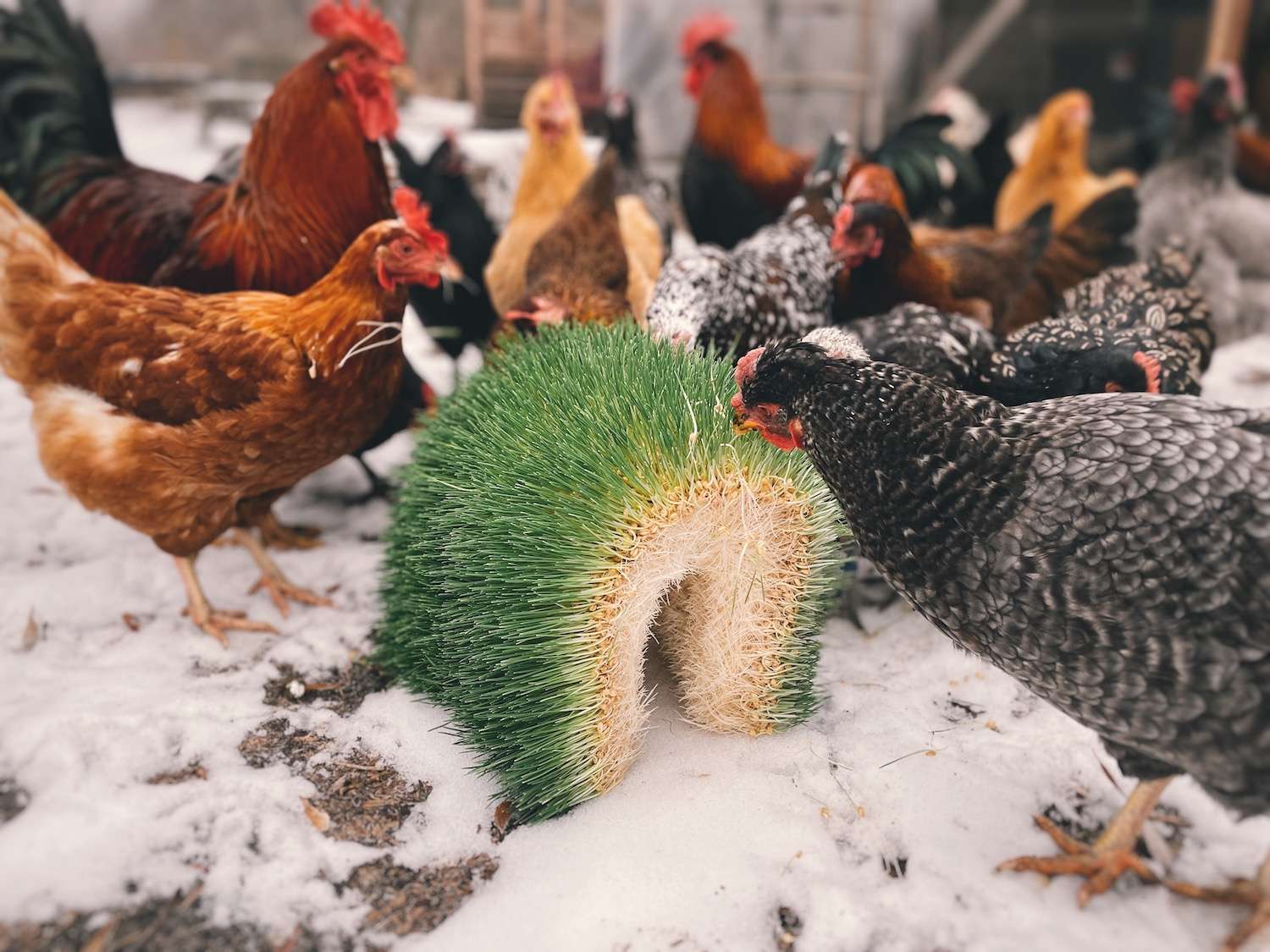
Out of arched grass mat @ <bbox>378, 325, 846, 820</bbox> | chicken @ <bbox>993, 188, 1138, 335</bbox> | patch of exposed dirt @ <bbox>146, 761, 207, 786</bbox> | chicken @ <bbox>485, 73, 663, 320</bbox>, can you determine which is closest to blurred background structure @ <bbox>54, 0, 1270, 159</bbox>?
chicken @ <bbox>485, 73, 663, 320</bbox>

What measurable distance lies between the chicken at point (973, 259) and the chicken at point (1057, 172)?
1.06 meters

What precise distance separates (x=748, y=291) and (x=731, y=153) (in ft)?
6.78

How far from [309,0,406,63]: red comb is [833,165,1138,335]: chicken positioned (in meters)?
1.70

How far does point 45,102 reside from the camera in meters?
3.14

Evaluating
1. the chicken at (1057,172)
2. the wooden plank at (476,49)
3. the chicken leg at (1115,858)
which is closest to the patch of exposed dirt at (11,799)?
the chicken leg at (1115,858)

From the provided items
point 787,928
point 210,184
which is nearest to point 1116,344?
point 787,928

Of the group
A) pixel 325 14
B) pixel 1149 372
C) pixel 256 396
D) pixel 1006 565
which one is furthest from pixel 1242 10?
pixel 256 396

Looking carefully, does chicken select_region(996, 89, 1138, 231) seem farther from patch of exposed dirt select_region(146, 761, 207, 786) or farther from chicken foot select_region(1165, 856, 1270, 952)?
patch of exposed dirt select_region(146, 761, 207, 786)

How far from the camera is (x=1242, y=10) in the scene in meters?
7.21

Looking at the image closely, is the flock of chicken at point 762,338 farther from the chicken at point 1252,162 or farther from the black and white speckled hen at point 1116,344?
the chicken at point 1252,162

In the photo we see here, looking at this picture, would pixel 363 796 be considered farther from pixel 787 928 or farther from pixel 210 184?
pixel 210 184

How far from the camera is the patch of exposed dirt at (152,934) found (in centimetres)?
150

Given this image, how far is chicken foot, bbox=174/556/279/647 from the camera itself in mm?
2611

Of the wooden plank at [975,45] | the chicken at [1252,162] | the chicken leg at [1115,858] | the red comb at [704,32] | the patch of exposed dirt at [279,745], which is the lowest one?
the patch of exposed dirt at [279,745]
